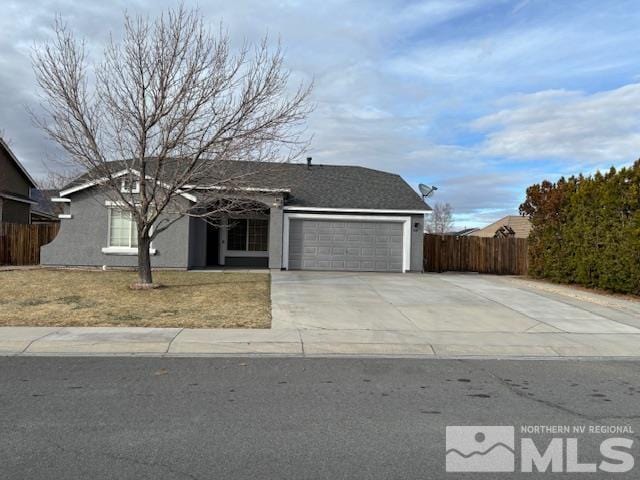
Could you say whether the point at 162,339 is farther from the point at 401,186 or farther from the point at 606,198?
the point at 401,186

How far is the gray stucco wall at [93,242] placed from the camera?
19.7 meters

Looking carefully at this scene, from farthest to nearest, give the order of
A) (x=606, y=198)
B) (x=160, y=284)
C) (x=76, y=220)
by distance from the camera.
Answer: (x=76, y=220)
(x=606, y=198)
(x=160, y=284)

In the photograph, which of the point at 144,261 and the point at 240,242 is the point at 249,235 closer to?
the point at 240,242

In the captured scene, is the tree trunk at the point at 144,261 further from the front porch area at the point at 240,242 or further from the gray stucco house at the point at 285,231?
the front porch area at the point at 240,242

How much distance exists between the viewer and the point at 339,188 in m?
23.1

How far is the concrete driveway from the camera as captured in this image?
8.80 m

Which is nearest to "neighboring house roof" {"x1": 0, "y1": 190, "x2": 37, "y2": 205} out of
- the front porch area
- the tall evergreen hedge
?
the front porch area

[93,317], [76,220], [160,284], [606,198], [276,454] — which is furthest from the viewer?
[76,220]

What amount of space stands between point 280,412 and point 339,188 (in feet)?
59.9

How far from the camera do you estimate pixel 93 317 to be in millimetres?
10242

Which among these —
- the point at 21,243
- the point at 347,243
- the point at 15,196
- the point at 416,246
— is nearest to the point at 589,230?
the point at 416,246

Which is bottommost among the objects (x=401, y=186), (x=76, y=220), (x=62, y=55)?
(x=76, y=220)

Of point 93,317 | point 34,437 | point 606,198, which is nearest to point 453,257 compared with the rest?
point 606,198

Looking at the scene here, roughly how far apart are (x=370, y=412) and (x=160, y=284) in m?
10.6
